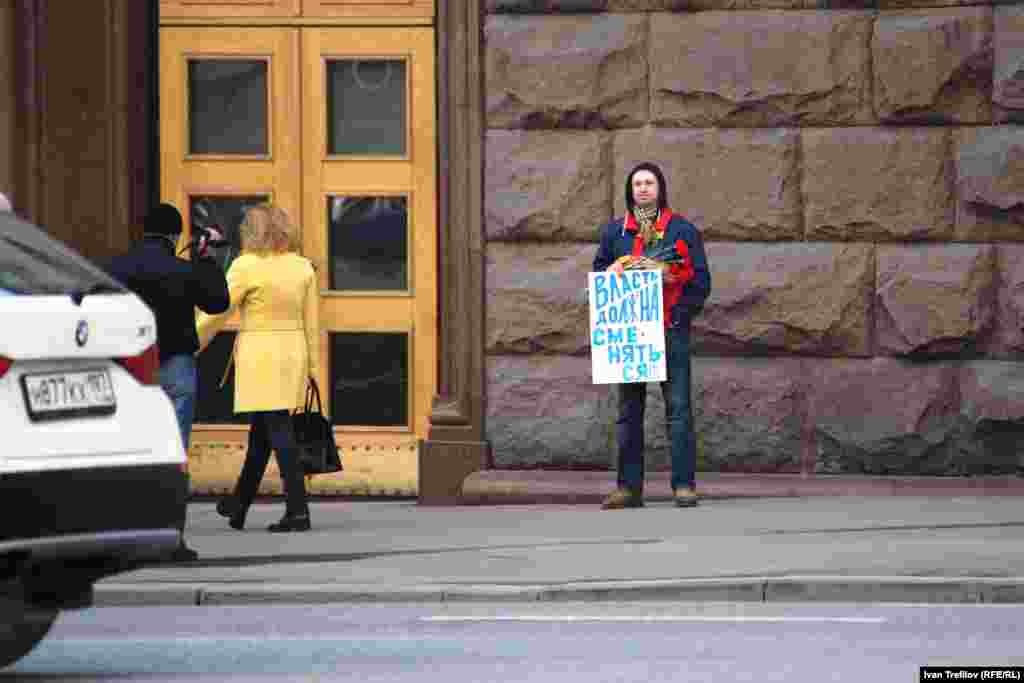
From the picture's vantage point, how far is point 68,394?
27.9 ft

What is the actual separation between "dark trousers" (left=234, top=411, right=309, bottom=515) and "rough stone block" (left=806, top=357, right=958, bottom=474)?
3171 millimetres

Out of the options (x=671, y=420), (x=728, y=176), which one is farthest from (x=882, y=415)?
(x=728, y=176)

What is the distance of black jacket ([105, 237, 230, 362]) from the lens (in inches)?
524

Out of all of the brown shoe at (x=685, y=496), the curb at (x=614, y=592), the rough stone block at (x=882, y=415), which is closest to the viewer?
the curb at (x=614, y=592)

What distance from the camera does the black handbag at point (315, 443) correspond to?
14570 mm

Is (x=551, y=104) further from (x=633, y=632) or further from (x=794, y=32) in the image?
(x=633, y=632)

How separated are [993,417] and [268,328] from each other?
4.28m

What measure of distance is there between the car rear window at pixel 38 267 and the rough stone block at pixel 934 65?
7.66 meters

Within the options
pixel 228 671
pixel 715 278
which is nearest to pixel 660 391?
pixel 715 278

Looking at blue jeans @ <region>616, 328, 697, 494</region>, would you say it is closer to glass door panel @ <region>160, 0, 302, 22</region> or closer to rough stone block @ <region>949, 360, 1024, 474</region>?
rough stone block @ <region>949, 360, 1024, 474</region>

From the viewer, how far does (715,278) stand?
1566cm

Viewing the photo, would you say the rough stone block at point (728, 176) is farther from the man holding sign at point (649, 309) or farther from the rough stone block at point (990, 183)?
the rough stone block at point (990, 183)

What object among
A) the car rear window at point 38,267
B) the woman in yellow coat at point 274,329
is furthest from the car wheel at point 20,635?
the woman in yellow coat at point 274,329

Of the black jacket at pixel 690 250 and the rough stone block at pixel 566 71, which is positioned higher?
the rough stone block at pixel 566 71
